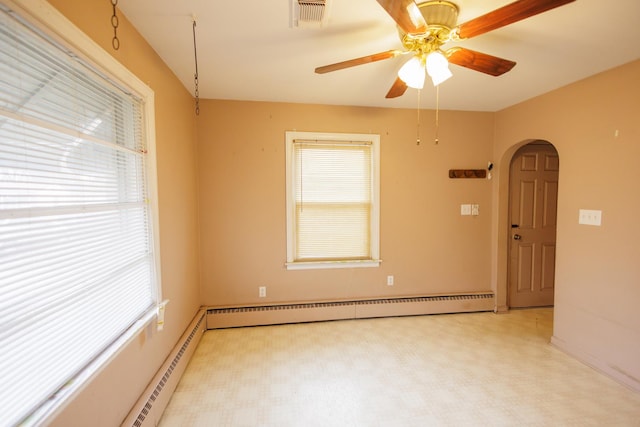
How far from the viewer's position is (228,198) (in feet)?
9.04

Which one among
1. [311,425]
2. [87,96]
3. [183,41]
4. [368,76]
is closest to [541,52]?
[368,76]

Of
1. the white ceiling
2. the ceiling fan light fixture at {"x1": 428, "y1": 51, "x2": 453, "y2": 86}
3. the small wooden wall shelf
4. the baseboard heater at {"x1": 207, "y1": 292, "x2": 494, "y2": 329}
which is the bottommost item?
the baseboard heater at {"x1": 207, "y1": 292, "x2": 494, "y2": 329}

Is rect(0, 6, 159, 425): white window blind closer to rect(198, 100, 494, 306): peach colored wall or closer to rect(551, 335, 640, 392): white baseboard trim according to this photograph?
rect(198, 100, 494, 306): peach colored wall

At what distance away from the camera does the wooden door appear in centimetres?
312

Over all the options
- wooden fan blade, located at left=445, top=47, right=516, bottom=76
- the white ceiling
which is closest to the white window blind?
the white ceiling

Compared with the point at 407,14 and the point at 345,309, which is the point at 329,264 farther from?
the point at 407,14

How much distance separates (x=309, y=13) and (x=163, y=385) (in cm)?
238

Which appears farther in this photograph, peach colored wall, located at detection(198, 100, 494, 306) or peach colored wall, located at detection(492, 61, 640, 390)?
peach colored wall, located at detection(198, 100, 494, 306)

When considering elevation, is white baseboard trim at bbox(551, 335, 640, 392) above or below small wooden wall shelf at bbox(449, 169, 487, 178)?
below

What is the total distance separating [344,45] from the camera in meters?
1.72

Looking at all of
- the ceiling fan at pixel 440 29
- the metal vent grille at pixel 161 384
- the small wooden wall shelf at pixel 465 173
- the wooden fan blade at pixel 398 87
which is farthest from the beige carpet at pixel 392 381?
the wooden fan blade at pixel 398 87

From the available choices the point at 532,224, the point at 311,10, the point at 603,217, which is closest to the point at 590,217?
the point at 603,217

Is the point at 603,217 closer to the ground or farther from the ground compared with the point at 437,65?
closer to the ground

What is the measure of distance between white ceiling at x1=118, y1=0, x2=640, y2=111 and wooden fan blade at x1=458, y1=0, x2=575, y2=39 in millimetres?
239
